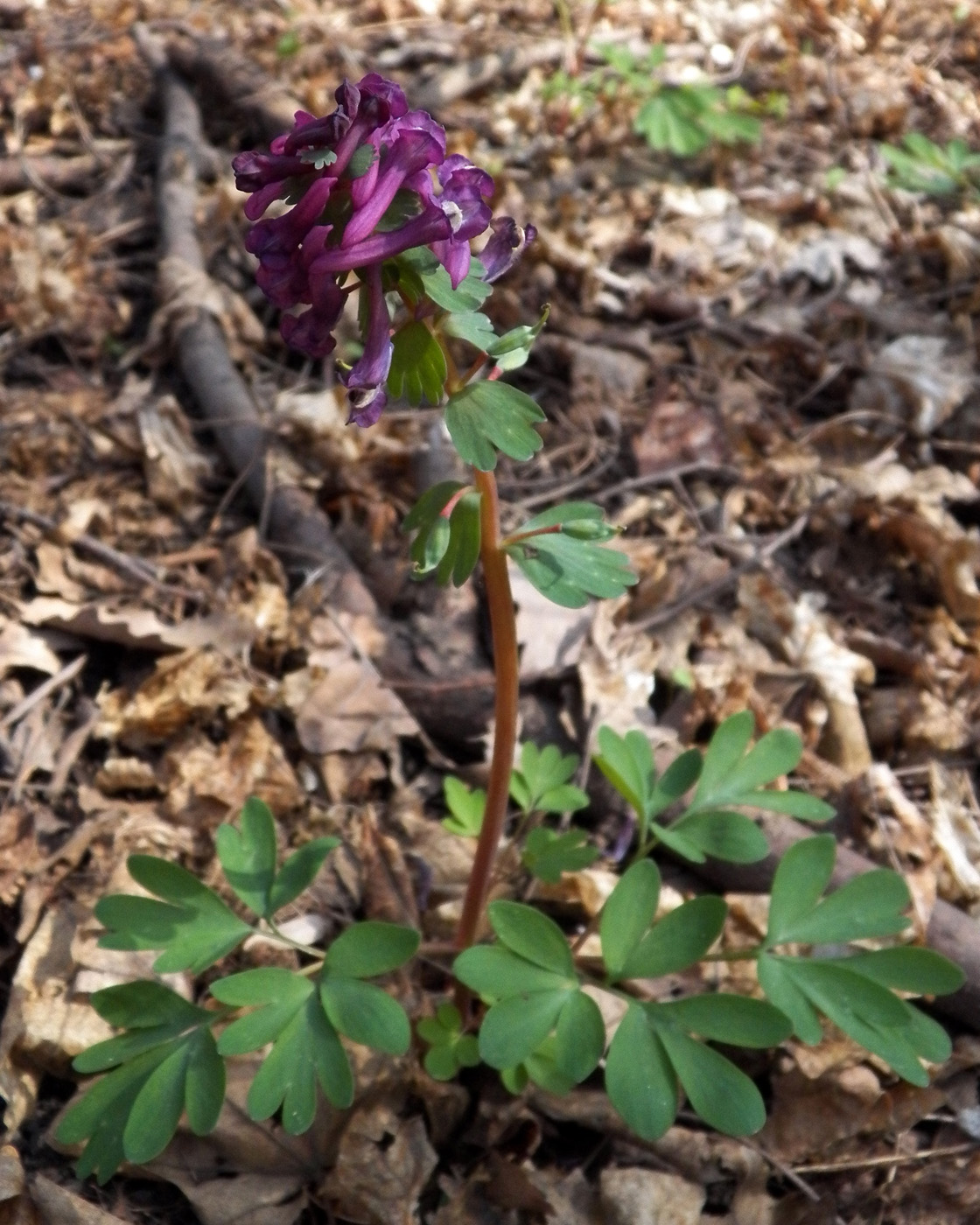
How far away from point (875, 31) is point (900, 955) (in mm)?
4954

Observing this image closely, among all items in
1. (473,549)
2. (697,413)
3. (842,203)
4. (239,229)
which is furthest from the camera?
(842,203)

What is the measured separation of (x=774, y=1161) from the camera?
1729 mm

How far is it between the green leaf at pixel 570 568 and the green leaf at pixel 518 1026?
60cm

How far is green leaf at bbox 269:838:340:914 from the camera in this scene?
1.69m

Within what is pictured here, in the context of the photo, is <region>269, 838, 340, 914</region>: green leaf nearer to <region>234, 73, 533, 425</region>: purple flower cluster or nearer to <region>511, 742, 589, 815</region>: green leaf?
<region>511, 742, 589, 815</region>: green leaf

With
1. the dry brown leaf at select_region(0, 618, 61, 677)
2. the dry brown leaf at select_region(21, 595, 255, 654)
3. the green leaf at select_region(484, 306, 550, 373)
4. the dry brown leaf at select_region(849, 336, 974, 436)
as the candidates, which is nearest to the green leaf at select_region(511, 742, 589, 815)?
the dry brown leaf at select_region(21, 595, 255, 654)

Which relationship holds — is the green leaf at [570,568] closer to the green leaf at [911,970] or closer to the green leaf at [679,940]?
the green leaf at [679,940]

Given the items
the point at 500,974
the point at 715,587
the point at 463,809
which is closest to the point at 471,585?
the point at 715,587

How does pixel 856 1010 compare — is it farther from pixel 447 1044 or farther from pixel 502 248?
pixel 502 248

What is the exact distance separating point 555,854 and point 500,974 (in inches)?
14.0

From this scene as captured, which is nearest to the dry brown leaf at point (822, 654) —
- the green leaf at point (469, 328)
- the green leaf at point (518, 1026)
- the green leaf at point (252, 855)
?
the green leaf at point (518, 1026)

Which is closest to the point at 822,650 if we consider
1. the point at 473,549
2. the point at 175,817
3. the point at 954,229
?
the point at 473,549

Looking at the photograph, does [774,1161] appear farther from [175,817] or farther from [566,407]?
[566,407]

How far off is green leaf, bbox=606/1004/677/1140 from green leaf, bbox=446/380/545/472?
0.86 meters
